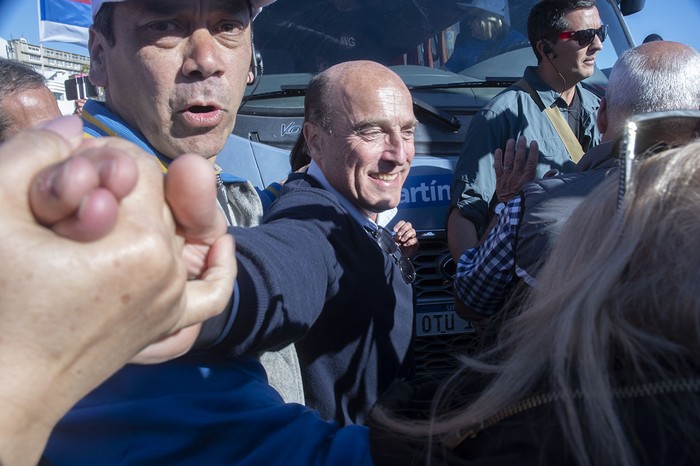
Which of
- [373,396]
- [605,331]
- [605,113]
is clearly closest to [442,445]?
[605,331]

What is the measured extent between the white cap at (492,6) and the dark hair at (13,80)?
229 cm

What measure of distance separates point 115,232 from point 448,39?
11.8 feet

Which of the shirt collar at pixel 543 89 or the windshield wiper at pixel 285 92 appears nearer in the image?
the shirt collar at pixel 543 89

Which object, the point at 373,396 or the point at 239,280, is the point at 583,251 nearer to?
the point at 239,280

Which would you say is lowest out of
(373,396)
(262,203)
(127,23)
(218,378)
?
(373,396)

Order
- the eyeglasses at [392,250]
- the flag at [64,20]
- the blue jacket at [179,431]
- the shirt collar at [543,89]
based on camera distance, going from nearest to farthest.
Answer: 1. the blue jacket at [179,431]
2. the eyeglasses at [392,250]
3. the shirt collar at [543,89]
4. the flag at [64,20]

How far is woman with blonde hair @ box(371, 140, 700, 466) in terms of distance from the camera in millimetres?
873

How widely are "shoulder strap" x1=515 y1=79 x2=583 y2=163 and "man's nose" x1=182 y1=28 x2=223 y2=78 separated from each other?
78.5 inches

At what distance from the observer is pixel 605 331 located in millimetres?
940

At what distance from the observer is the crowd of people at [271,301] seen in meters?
0.75

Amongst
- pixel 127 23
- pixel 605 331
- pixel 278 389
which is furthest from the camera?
pixel 127 23

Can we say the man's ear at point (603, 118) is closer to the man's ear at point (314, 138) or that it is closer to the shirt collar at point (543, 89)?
the shirt collar at point (543, 89)

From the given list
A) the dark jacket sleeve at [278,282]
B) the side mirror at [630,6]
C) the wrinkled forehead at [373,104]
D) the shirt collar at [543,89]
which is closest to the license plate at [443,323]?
the wrinkled forehead at [373,104]

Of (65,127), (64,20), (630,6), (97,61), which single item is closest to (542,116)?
(630,6)
